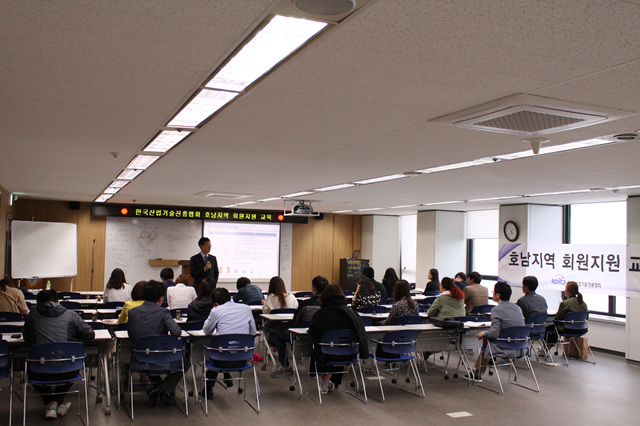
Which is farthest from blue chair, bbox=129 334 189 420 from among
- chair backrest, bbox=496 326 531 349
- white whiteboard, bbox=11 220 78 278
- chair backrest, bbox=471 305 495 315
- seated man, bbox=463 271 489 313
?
white whiteboard, bbox=11 220 78 278

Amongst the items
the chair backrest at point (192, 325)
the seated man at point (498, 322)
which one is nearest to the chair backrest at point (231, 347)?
the chair backrest at point (192, 325)

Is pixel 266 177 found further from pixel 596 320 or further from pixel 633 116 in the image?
pixel 596 320

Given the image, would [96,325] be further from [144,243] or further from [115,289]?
[144,243]

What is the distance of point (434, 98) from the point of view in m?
3.66

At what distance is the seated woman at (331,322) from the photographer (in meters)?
6.52

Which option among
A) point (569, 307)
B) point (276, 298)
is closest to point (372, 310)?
point (276, 298)

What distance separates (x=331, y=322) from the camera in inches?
259

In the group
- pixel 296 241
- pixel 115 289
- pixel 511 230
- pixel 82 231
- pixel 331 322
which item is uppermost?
pixel 511 230

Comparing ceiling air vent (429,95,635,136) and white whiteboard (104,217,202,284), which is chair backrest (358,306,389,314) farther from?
white whiteboard (104,217,202,284)

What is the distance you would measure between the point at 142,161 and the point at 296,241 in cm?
1064

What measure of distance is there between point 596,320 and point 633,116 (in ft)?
26.0

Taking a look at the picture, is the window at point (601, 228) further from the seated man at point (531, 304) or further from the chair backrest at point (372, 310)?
the chair backrest at point (372, 310)

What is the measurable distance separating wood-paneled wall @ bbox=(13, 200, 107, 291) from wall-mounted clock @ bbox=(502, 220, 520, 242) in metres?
10.4

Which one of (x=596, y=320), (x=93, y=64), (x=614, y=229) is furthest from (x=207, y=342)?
(x=614, y=229)
